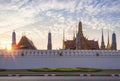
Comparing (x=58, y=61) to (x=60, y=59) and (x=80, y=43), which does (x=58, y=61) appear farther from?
(x=80, y=43)

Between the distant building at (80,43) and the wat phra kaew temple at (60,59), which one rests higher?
the distant building at (80,43)

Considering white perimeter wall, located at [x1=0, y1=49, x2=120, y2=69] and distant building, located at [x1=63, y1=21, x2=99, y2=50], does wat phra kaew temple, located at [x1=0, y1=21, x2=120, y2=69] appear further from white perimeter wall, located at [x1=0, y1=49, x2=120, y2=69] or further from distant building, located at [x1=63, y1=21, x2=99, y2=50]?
distant building, located at [x1=63, y1=21, x2=99, y2=50]

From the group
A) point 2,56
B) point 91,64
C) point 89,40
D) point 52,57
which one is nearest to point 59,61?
point 52,57

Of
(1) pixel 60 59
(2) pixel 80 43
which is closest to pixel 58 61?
(1) pixel 60 59

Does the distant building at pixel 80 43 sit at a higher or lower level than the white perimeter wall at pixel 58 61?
higher

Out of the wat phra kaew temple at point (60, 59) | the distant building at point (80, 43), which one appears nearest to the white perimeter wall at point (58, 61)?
the wat phra kaew temple at point (60, 59)

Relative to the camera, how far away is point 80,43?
245 ft

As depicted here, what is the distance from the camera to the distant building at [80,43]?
75.3 meters

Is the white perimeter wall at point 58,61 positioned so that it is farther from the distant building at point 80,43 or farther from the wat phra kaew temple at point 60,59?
the distant building at point 80,43

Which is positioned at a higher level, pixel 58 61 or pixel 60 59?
pixel 60 59

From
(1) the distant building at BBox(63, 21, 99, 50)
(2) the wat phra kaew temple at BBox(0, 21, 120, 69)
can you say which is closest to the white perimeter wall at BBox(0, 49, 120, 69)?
(2) the wat phra kaew temple at BBox(0, 21, 120, 69)

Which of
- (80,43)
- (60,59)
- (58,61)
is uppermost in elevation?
(80,43)

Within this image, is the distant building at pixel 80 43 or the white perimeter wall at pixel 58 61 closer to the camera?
the white perimeter wall at pixel 58 61

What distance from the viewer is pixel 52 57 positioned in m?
41.0
